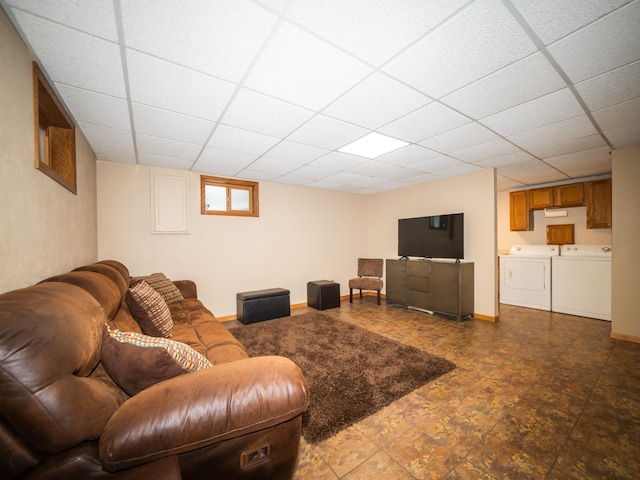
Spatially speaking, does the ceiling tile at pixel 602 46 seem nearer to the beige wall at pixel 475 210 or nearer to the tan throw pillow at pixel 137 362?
the beige wall at pixel 475 210

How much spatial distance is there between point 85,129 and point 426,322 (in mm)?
5125

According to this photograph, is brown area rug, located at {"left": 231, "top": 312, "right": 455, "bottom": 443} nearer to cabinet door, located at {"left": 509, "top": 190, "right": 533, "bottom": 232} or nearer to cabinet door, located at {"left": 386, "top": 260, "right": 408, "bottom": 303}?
cabinet door, located at {"left": 386, "top": 260, "right": 408, "bottom": 303}

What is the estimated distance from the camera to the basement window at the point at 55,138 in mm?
1814

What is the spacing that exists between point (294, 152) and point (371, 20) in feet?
6.89

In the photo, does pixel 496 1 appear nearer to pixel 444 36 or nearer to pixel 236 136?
pixel 444 36

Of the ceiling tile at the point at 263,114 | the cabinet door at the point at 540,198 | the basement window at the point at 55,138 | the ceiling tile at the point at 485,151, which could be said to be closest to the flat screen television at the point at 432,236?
the ceiling tile at the point at 485,151

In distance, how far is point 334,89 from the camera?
6.37 feet

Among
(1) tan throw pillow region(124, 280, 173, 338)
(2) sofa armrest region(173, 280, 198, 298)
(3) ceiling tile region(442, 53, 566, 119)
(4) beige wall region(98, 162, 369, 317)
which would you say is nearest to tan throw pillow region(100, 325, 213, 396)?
(1) tan throw pillow region(124, 280, 173, 338)

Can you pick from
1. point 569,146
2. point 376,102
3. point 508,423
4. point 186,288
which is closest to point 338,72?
point 376,102

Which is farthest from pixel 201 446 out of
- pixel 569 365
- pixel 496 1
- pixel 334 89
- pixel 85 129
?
pixel 569 365

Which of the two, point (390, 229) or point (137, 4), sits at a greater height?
point (137, 4)

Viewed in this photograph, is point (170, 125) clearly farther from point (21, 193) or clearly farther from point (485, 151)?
point (485, 151)

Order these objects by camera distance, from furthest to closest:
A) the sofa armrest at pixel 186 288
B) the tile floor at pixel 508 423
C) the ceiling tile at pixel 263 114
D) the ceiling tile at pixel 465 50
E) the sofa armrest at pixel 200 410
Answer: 1. the sofa armrest at pixel 186 288
2. the ceiling tile at pixel 263 114
3. the tile floor at pixel 508 423
4. the ceiling tile at pixel 465 50
5. the sofa armrest at pixel 200 410

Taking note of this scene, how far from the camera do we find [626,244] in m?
3.30
